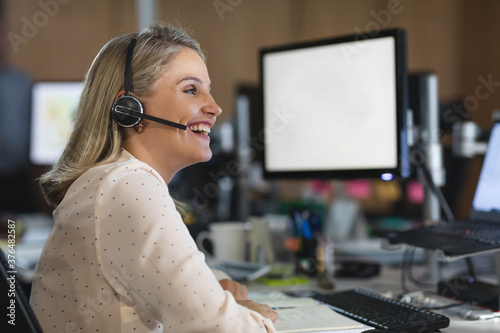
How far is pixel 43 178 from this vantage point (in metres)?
1.12

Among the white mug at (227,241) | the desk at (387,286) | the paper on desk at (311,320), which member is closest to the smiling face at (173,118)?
the paper on desk at (311,320)

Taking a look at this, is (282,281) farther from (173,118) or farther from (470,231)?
(173,118)

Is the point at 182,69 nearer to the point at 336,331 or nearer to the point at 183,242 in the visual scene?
the point at 183,242

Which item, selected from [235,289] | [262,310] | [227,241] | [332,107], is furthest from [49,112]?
[262,310]

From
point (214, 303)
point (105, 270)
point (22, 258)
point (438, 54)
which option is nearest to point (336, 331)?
point (214, 303)

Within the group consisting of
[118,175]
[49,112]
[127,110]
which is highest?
[49,112]

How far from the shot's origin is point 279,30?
479 centimetres

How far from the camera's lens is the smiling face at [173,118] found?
107 cm

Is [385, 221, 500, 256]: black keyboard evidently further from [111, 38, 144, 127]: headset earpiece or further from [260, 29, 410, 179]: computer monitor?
[111, 38, 144, 127]: headset earpiece

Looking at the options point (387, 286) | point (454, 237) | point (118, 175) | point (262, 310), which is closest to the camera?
point (118, 175)

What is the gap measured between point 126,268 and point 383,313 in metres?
0.53

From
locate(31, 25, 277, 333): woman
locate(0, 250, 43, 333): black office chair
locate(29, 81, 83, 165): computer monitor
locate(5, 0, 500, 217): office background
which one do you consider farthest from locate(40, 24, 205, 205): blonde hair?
locate(5, 0, 500, 217): office background

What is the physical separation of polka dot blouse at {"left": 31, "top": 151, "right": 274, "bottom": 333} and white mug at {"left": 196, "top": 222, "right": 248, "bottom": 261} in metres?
0.81

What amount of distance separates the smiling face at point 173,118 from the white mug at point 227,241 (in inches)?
27.6
